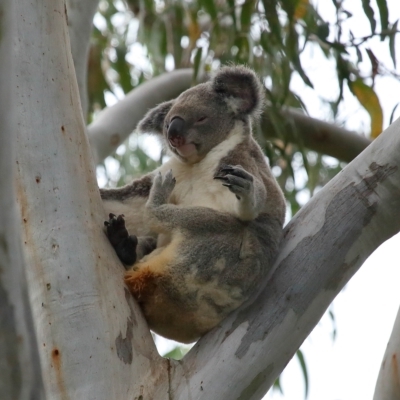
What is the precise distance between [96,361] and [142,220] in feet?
2.93

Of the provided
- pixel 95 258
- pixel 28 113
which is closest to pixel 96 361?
pixel 95 258

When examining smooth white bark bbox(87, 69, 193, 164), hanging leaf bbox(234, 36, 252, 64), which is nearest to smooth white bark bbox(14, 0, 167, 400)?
smooth white bark bbox(87, 69, 193, 164)

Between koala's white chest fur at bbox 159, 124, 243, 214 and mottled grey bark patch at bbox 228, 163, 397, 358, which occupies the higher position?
koala's white chest fur at bbox 159, 124, 243, 214

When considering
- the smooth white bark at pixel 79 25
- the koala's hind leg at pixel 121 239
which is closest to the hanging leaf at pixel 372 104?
the smooth white bark at pixel 79 25

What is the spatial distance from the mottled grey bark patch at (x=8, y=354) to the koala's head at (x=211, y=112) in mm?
1745

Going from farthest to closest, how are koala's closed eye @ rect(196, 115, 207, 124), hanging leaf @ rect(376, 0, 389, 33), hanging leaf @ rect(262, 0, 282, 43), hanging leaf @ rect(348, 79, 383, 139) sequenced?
hanging leaf @ rect(348, 79, 383, 139), hanging leaf @ rect(262, 0, 282, 43), hanging leaf @ rect(376, 0, 389, 33), koala's closed eye @ rect(196, 115, 207, 124)

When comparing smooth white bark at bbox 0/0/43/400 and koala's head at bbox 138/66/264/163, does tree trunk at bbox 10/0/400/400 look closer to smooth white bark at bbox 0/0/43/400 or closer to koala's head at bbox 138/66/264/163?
smooth white bark at bbox 0/0/43/400

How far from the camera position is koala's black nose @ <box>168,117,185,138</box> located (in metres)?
2.68

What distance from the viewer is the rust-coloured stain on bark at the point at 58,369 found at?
1.61 m

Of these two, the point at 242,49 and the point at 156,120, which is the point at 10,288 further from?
the point at 242,49

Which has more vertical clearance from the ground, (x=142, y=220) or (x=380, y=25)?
(x=380, y=25)

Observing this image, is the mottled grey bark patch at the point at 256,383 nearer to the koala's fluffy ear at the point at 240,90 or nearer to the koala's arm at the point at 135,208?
the koala's arm at the point at 135,208

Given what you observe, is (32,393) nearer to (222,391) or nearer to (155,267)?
(222,391)

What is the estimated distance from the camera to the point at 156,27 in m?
4.43
